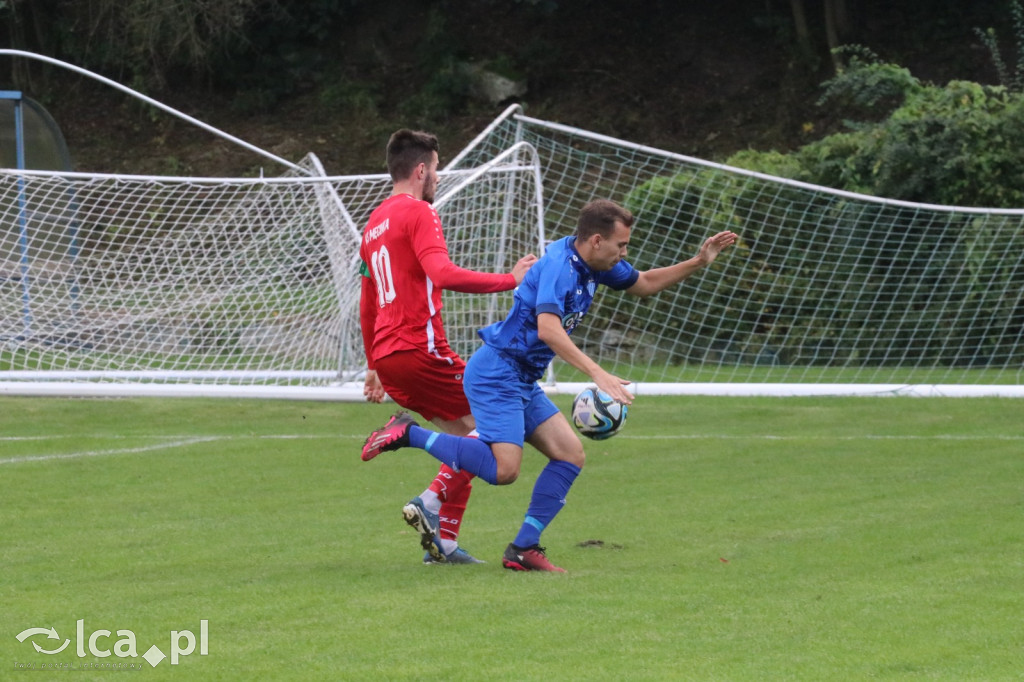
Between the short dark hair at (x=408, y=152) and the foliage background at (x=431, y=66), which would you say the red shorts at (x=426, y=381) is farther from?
the foliage background at (x=431, y=66)

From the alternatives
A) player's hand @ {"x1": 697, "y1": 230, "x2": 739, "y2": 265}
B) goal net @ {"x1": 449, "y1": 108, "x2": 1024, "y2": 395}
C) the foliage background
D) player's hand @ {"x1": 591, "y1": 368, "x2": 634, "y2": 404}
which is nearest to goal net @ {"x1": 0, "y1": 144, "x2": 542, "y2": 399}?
goal net @ {"x1": 449, "y1": 108, "x2": 1024, "y2": 395}

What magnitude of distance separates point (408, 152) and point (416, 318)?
76cm

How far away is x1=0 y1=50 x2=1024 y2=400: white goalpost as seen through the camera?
504 inches

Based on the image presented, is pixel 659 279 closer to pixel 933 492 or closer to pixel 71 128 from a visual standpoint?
pixel 933 492

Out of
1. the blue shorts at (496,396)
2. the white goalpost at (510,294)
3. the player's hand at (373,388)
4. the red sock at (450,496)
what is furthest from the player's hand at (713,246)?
the white goalpost at (510,294)

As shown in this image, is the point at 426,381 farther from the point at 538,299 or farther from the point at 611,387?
the point at 611,387

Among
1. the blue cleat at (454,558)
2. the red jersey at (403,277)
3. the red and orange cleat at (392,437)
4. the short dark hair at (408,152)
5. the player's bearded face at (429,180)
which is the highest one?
the short dark hair at (408,152)

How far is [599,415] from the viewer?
6.01 metres

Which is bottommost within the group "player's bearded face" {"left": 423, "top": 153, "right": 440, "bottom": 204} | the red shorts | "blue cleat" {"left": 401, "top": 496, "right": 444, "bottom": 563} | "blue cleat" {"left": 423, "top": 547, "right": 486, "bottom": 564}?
"blue cleat" {"left": 423, "top": 547, "right": 486, "bottom": 564}

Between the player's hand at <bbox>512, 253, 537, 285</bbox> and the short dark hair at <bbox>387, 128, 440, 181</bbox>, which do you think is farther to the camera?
the short dark hair at <bbox>387, 128, 440, 181</bbox>

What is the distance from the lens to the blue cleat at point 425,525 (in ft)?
19.5

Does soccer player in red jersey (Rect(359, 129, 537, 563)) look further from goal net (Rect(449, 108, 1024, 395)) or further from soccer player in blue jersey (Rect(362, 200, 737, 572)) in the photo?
goal net (Rect(449, 108, 1024, 395))

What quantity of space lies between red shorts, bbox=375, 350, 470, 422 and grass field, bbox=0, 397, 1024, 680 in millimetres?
682

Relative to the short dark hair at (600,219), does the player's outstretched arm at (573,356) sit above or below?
below
